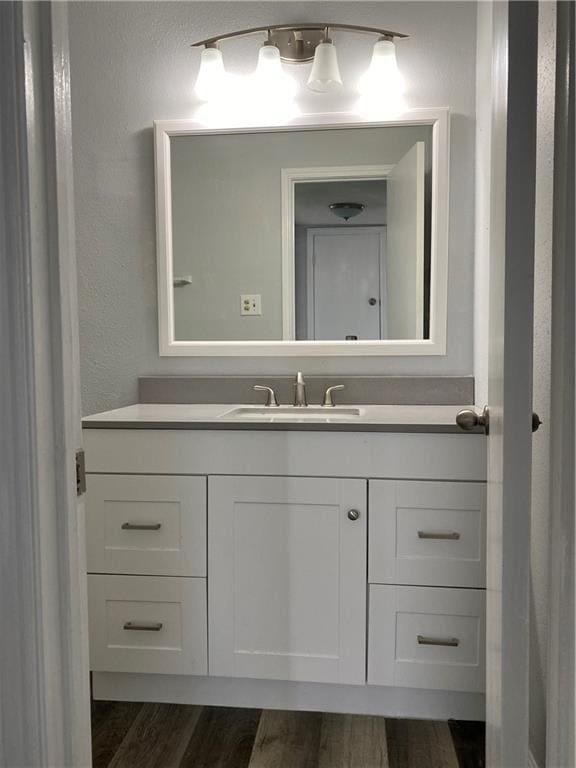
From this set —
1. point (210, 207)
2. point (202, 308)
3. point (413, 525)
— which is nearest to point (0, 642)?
point (413, 525)

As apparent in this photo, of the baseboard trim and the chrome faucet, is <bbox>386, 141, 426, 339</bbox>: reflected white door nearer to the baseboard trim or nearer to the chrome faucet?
the chrome faucet

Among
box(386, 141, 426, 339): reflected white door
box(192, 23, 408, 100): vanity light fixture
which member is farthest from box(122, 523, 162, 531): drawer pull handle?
box(192, 23, 408, 100): vanity light fixture

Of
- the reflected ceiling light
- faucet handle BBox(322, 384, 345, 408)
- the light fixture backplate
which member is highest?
the light fixture backplate

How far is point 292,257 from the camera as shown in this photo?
2.21 meters

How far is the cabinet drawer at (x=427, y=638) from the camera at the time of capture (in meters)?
1.67

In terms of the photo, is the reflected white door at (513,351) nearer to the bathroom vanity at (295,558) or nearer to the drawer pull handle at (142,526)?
the bathroom vanity at (295,558)

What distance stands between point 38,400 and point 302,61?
5.78 ft

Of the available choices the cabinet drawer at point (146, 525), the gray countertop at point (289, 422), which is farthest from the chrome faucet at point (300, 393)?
the cabinet drawer at point (146, 525)

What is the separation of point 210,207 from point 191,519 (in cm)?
110

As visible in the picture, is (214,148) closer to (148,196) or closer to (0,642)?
(148,196)

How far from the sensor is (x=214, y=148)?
222 cm

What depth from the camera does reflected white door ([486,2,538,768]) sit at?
844 millimetres

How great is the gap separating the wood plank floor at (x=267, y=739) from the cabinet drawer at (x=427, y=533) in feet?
1.29

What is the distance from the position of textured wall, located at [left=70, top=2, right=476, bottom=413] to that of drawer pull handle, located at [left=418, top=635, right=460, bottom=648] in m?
0.87
